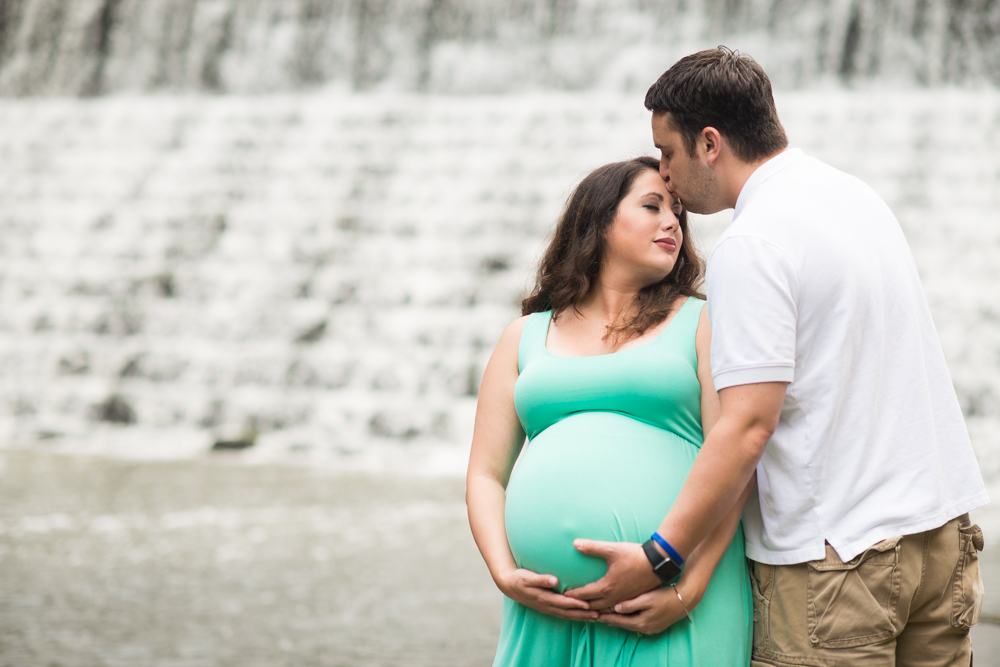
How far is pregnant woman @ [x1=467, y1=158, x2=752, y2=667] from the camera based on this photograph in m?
1.79

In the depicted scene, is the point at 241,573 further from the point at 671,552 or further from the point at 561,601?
the point at 671,552

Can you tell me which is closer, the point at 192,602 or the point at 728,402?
the point at 728,402

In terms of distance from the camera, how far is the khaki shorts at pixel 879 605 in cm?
163

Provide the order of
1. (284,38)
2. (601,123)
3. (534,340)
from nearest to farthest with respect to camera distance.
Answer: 1. (534,340)
2. (601,123)
3. (284,38)

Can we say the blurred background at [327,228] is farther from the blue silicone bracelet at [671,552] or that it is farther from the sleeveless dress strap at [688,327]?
the blue silicone bracelet at [671,552]

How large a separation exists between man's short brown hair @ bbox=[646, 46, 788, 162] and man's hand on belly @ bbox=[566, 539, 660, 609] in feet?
2.50

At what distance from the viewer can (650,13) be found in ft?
36.6

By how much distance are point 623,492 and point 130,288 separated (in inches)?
375

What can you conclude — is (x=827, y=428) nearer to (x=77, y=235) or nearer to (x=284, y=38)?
(x=77, y=235)

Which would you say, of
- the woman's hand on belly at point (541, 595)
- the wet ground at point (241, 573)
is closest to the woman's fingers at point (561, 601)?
the woman's hand on belly at point (541, 595)

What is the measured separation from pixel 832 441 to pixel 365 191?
30.8 feet

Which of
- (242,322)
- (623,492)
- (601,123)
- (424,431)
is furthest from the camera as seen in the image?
(601,123)

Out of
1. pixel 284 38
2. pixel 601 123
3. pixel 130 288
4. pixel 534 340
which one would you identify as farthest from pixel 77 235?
pixel 534 340

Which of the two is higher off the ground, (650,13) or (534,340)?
(650,13)
